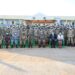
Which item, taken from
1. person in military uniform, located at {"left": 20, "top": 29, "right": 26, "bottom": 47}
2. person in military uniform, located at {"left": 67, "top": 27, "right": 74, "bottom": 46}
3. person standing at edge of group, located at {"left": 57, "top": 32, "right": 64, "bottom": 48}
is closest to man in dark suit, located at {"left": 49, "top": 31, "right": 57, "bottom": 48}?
person standing at edge of group, located at {"left": 57, "top": 32, "right": 64, "bottom": 48}

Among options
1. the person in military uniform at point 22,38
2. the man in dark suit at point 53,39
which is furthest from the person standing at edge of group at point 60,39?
the person in military uniform at point 22,38

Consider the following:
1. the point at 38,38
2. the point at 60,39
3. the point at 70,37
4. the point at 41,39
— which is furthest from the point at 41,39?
the point at 70,37

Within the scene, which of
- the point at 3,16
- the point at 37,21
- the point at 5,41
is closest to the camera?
the point at 5,41

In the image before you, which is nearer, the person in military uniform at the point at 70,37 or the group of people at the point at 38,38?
the group of people at the point at 38,38

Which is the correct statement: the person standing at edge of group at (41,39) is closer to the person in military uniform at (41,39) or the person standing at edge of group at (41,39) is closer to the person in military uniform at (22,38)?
the person in military uniform at (41,39)

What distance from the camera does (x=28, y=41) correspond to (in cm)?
2066

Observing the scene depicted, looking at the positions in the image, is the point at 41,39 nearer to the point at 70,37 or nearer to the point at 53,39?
the point at 53,39

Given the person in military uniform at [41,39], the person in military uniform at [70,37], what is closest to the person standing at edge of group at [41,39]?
the person in military uniform at [41,39]

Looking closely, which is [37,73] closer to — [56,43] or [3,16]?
[56,43]

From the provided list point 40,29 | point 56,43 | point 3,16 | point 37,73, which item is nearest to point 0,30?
point 40,29

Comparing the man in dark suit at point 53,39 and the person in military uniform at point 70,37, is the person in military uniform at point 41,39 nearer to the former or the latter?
the man in dark suit at point 53,39

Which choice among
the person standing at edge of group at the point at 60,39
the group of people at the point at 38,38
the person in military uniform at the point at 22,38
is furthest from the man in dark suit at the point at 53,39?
the person in military uniform at the point at 22,38

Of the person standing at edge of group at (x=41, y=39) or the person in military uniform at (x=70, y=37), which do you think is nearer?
the person standing at edge of group at (x=41, y=39)

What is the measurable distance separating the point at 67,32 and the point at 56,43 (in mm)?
1196
